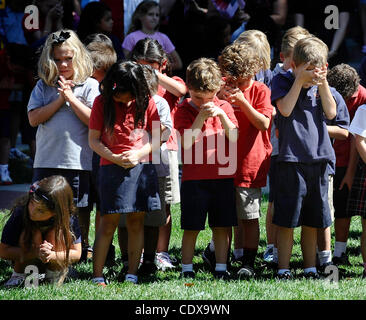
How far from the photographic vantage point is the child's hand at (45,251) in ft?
15.6

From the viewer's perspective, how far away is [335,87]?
561 centimetres

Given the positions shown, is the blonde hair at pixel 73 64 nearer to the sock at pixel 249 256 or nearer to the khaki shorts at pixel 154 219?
the khaki shorts at pixel 154 219

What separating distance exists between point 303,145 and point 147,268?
1448 mm

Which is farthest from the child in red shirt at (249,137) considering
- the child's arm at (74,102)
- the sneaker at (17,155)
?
the sneaker at (17,155)

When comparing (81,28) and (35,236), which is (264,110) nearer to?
(35,236)

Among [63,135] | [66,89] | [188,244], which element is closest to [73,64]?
[66,89]

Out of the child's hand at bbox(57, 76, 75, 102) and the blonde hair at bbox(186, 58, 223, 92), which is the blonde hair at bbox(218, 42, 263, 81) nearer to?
the blonde hair at bbox(186, 58, 223, 92)

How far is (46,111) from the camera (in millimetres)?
5055

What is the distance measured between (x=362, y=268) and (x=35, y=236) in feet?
8.07

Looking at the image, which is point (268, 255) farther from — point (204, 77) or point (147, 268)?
point (204, 77)

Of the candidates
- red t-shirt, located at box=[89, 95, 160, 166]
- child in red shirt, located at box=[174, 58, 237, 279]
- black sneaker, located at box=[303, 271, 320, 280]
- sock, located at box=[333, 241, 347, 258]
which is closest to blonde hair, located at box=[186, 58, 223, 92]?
child in red shirt, located at box=[174, 58, 237, 279]

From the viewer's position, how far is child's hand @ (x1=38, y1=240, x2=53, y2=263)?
4.75 m

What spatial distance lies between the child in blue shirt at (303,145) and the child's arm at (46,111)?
4.82 feet
